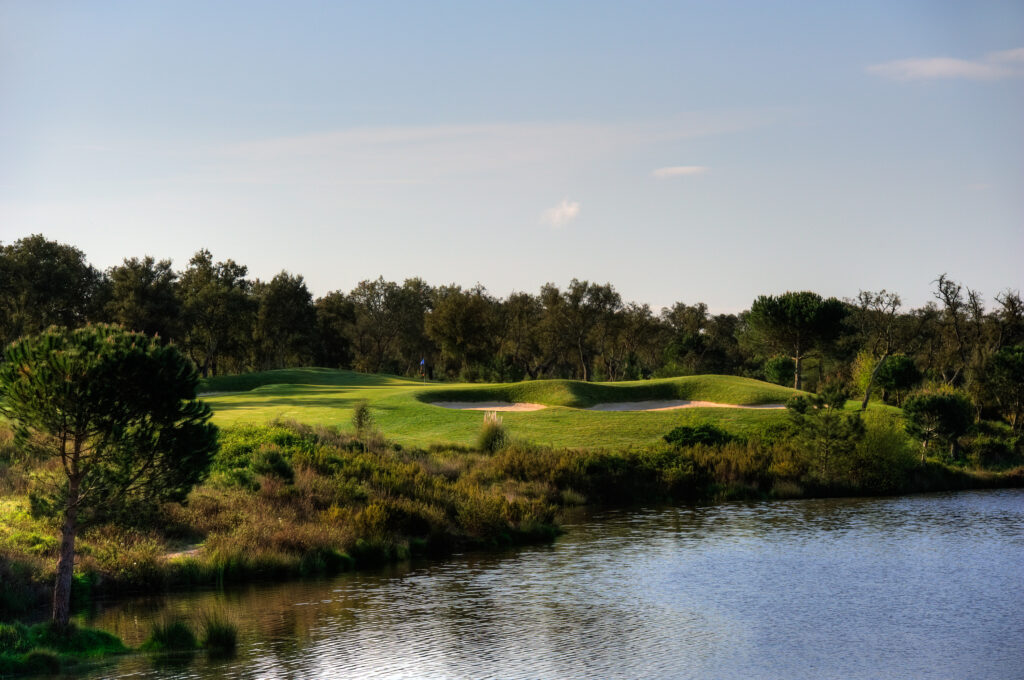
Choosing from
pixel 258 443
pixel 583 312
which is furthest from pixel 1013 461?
pixel 583 312

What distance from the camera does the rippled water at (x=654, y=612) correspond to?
15750 mm

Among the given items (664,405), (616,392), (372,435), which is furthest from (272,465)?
(616,392)

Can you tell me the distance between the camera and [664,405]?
184 feet

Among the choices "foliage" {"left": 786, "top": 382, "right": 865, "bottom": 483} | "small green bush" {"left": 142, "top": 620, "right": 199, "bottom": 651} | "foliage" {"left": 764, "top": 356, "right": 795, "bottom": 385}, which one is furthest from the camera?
"foliage" {"left": 764, "top": 356, "right": 795, "bottom": 385}

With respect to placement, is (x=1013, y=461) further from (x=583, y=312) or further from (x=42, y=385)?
(x=583, y=312)

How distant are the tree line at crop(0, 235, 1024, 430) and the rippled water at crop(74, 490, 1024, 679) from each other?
113 ft

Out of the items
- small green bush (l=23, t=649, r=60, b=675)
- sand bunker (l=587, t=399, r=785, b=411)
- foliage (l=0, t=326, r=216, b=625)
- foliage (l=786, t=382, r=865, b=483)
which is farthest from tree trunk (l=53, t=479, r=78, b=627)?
sand bunker (l=587, t=399, r=785, b=411)

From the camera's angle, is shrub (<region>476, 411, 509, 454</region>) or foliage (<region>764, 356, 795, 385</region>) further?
foliage (<region>764, 356, 795, 385</region>)

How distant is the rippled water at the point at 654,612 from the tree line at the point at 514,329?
3441 centimetres

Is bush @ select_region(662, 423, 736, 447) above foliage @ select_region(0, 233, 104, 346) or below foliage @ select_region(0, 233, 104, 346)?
below

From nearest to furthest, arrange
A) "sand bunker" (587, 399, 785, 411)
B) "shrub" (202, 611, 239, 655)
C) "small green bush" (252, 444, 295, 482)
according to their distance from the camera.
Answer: "shrub" (202, 611, 239, 655), "small green bush" (252, 444, 295, 482), "sand bunker" (587, 399, 785, 411)

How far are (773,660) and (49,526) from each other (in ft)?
54.7

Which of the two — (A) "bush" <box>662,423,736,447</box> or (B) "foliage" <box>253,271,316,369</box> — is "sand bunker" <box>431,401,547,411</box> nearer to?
(A) "bush" <box>662,423,736,447</box>

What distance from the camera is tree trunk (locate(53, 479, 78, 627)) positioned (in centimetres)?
1581
